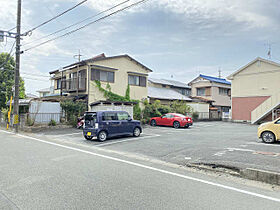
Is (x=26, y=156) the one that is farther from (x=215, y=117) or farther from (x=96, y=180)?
(x=215, y=117)

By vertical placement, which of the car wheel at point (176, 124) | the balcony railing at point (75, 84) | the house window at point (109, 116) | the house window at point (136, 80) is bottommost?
the car wheel at point (176, 124)

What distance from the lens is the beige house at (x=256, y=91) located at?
23.2 metres

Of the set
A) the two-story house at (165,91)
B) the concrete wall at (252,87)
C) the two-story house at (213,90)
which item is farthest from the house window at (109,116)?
the two-story house at (213,90)

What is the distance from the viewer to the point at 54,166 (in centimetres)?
661

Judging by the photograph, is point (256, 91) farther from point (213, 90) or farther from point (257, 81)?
point (213, 90)

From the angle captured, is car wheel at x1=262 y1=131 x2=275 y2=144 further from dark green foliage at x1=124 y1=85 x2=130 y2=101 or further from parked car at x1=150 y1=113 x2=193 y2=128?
dark green foliage at x1=124 y1=85 x2=130 y2=101

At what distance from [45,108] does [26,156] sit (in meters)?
10.9

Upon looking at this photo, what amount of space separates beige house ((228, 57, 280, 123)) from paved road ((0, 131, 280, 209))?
67.3 ft

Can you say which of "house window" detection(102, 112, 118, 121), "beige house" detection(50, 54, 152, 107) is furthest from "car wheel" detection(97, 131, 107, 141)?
"beige house" detection(50, 54, 152, 107)

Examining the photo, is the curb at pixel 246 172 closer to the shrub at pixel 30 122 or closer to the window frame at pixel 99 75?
the shrub at pixel 30 122

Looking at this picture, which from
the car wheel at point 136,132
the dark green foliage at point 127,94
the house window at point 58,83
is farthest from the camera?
the house window at point 58,83

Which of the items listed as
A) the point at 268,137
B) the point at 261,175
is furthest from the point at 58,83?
the point at 261,175

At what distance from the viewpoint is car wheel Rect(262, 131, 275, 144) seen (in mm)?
10037

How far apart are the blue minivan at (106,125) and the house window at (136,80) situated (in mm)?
11486
